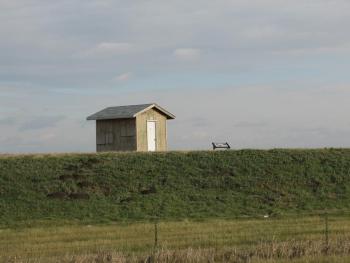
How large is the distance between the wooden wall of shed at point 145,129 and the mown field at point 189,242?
1792cm

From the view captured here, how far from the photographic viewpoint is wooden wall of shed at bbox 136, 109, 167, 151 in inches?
1791

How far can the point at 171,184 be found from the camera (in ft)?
116

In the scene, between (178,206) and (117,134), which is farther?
(117,134)

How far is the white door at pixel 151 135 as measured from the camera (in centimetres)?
4606

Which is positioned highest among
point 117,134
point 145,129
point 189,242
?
point 145,129

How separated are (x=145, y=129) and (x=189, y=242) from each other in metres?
25.9

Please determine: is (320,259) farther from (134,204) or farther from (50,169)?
(50,169)

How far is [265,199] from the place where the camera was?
110 ft

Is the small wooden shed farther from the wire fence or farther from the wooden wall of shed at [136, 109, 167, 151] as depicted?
the wire fence

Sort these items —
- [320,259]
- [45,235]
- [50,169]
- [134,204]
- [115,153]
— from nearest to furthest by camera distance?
1. [320,259]
2. [45,235]
3. [134,204]
4. [50,169]
5. [115,153]

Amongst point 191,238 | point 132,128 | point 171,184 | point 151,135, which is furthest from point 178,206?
point 151,135

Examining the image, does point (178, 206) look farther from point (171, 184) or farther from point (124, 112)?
point (124, 112)

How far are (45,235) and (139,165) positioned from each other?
586 inches

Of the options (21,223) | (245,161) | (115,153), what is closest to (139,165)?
(115,153)
